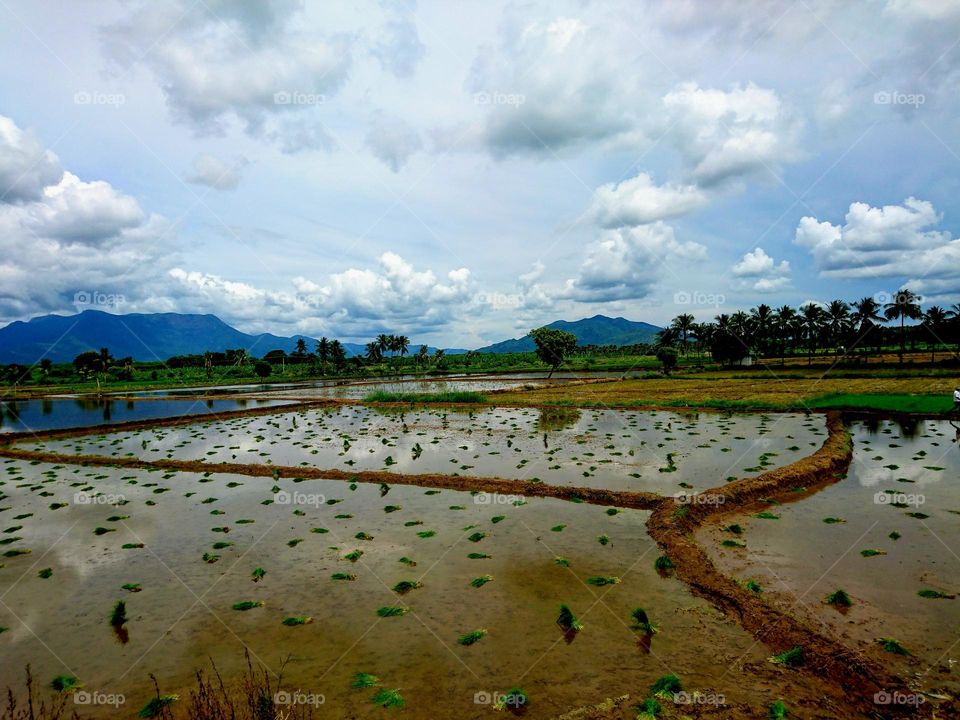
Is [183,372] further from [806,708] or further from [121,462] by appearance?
[806,708]

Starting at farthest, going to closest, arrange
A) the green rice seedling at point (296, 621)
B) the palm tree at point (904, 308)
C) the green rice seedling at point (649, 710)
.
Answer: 1. the palm tree at point (904, 308)
2. the green rice seedling at point (296, 621)
3. the green rice seedling at point (649, 710)

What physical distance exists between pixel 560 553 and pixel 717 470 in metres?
9.91

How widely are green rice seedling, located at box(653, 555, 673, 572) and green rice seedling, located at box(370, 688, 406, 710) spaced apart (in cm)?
631

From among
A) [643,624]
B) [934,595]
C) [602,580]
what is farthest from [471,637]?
[934,595]

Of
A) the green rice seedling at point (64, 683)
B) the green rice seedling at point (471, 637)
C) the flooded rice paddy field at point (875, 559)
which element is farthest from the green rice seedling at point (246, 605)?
the flooded rice paddy field at point (875, 559)

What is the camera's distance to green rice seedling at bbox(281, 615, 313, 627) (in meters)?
8.70

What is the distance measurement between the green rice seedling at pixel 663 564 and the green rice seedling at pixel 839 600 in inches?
111

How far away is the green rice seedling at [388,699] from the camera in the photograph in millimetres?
6559

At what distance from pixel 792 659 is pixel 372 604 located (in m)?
7.29

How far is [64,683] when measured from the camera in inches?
284

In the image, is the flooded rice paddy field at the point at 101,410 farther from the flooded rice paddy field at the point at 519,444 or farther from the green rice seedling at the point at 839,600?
the green rice seedling at the point at 839,600

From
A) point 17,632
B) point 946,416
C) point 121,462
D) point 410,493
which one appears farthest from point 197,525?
point 946,416

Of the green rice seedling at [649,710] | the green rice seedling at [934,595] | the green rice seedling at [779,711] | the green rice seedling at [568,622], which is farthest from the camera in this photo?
the green rice seedling at [934,595]

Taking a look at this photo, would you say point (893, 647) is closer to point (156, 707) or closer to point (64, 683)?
point (156, 707)
